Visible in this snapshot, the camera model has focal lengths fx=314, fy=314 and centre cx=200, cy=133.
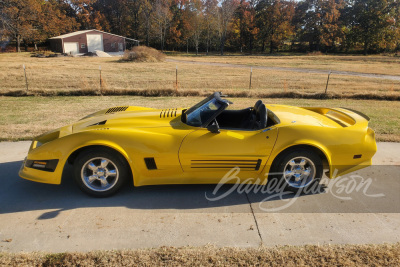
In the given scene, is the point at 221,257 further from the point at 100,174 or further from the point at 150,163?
the point at 100,174

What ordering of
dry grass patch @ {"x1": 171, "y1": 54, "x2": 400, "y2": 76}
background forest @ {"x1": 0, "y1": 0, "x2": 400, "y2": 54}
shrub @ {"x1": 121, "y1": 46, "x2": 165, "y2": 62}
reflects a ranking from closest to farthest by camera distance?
dry grass patch @ {"x1": 171, "y1": 54, "x2": 400, "y2": 76} < shrub @ {"x1": 121, "y1": 46, "x2": 165, "y2": 62} < background forest @ {"x1": 0, "y1": 0, "x2": 400, "y2": 54}

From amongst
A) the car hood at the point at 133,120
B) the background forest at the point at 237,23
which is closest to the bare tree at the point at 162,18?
the background forest at the point at 237,23

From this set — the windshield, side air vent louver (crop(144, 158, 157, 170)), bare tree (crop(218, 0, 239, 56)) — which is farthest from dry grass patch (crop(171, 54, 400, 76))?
side air vent louver (crop(144, 158, 157, 170))

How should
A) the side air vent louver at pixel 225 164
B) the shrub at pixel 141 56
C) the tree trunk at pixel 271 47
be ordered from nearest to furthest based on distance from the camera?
the side air vent louver at pixel 225 164, the shrub at pixel 141 56, the tree trunk at pixel 271 47

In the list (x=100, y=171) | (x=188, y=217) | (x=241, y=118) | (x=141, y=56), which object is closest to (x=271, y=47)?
(x=141, y=56)

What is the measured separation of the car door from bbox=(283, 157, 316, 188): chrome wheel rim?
Answer: 360 millimetres

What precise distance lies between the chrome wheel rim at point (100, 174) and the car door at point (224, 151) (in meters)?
0.85

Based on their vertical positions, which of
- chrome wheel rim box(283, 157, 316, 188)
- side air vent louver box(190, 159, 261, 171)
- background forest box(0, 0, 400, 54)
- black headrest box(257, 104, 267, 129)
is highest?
background forest box(0, 0, 400, 54)

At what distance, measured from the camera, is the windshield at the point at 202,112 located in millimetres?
3951

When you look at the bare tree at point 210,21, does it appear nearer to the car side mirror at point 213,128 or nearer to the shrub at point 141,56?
the shrub at point 141,56

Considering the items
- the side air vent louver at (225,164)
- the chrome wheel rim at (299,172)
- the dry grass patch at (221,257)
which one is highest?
the side air vent louver at (225,164)

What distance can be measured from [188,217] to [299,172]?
1.55 m

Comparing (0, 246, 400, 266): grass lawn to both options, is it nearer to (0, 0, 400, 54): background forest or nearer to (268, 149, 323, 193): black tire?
(268, 149, 323, 193): black tire

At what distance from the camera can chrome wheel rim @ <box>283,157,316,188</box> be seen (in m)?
3.96
